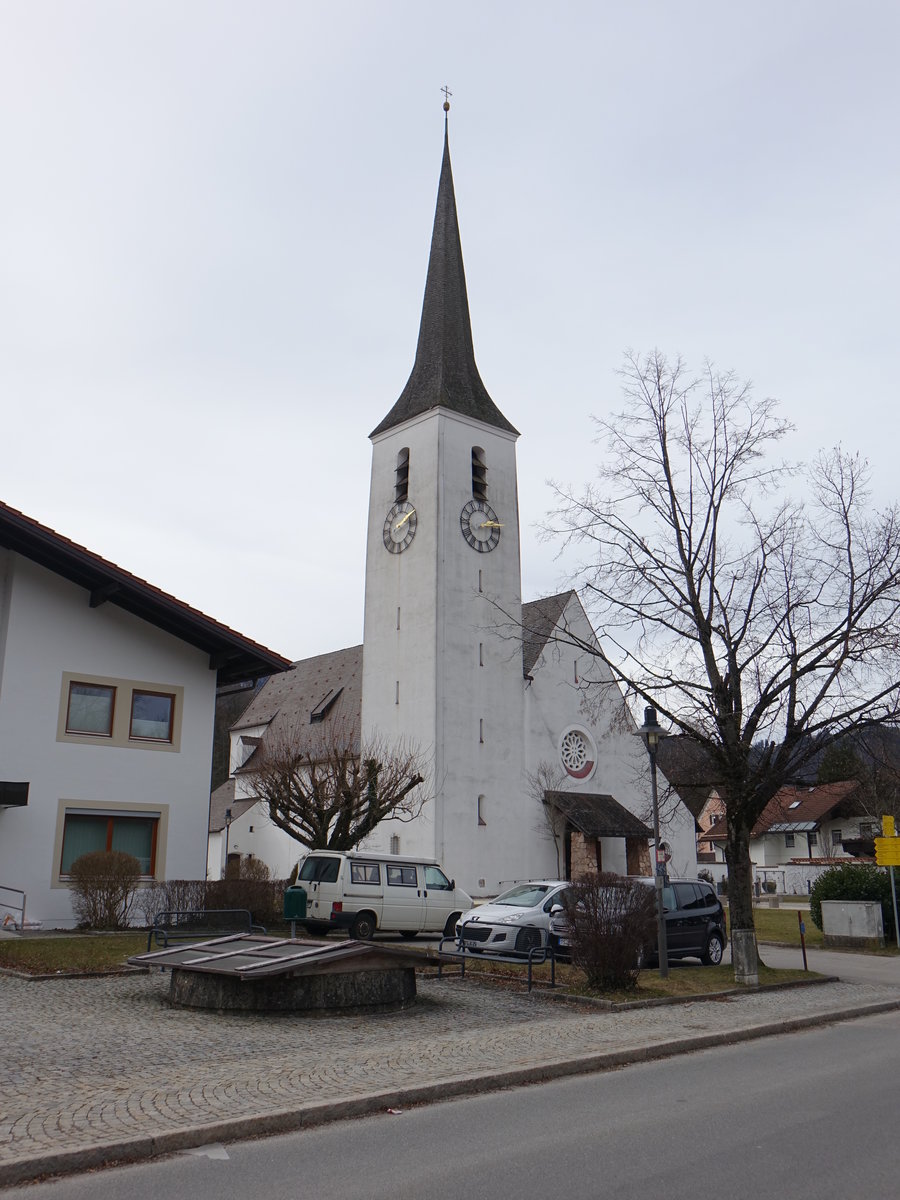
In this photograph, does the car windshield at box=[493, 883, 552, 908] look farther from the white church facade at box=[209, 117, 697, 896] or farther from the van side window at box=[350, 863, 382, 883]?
the white church facade at box=[209, 117, 697, 896]

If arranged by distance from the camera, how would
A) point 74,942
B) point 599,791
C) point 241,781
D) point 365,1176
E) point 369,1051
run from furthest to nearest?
1. point 241,781
2. point 599,791
3. point 74,942
4. point 369,1051
5. point 365,1176

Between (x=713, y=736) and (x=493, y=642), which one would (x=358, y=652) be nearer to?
(x=493, y=642)

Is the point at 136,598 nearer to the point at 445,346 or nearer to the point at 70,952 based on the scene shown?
the point at 70,952

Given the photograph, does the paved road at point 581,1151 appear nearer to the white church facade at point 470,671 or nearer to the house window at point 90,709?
the house window at point 90,709

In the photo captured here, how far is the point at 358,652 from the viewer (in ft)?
179

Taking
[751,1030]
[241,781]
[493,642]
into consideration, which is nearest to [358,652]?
[241,781]

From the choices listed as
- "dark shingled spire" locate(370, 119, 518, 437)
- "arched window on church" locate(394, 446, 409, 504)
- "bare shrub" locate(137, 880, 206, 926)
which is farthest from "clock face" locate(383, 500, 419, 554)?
"bare shrub" locate(137, 880, 206, 926)

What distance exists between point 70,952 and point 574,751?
2911 cm

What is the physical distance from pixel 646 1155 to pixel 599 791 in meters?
38.2

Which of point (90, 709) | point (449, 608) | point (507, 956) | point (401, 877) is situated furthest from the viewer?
point (449, 608)

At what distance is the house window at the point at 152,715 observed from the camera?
77.9 feet

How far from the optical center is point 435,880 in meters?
23.5

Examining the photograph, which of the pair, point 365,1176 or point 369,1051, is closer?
point 365,1176

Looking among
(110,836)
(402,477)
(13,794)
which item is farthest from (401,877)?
(402,477)
